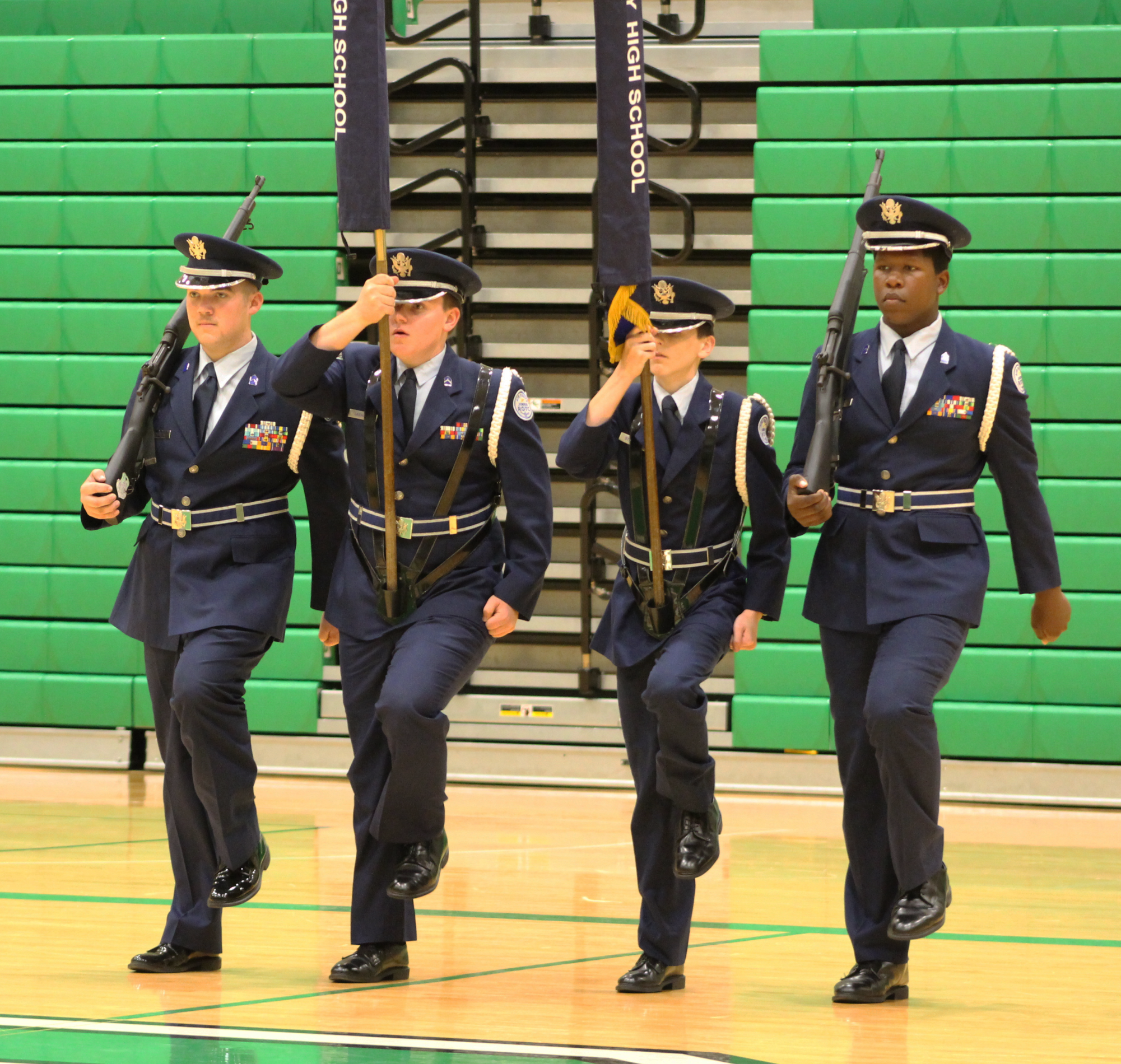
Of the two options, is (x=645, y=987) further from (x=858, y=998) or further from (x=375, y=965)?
(x=375, y=965)

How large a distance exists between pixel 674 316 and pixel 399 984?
5.20ft

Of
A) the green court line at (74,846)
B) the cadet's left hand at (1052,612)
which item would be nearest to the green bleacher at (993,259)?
the green court line at (74,846)

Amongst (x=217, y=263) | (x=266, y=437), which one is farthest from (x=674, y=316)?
(x=217, y=263)

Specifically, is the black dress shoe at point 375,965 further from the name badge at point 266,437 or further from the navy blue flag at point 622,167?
the navy blue flag at point 622,167

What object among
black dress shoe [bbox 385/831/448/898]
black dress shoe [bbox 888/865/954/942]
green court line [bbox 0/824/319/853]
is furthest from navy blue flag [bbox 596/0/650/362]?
green court line [bbox 0/824/319/853]

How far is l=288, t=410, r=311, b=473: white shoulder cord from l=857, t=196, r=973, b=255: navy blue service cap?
134 cm

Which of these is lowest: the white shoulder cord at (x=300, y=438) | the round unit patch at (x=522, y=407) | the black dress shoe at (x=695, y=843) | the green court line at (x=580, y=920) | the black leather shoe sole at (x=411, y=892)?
the green court line at (x=580, y=920)

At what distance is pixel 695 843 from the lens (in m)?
3.63

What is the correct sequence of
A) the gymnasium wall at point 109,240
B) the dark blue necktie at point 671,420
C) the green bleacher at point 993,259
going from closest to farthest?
1. the dark blue necktie at point 671,420
2. the green bleacher at point 993,259
3. the gymnasium wall at point 109,240

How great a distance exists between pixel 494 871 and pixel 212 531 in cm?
190

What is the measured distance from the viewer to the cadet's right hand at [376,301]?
3656mm

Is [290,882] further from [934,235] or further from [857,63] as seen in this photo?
[857,63]

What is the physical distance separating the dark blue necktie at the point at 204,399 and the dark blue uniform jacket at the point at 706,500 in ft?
2.79

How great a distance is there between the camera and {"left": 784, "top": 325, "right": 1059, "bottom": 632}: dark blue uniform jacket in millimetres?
3658
